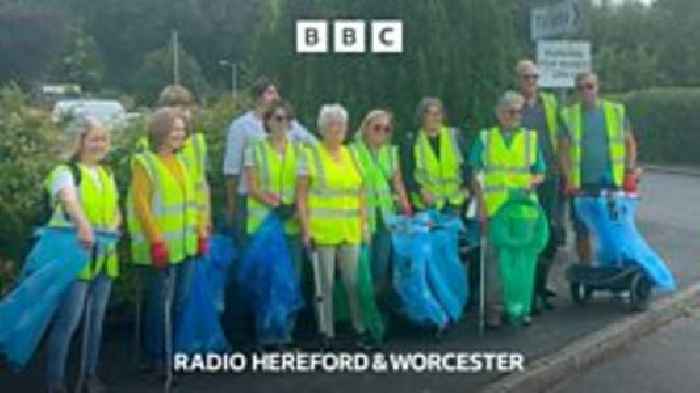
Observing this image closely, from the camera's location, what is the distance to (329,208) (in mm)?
8789

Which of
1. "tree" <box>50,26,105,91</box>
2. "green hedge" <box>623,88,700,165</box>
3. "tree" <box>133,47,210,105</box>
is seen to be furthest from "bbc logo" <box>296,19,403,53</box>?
"tree" <box>50,26,105,91</box>

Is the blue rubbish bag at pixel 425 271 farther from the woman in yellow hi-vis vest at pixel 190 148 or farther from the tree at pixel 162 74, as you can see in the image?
the tree at pixel 162 74

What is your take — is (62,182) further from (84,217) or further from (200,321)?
(200,321)

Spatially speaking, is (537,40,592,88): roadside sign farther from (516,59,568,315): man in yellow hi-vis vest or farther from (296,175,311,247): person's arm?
(296,175,311,247): person's arm

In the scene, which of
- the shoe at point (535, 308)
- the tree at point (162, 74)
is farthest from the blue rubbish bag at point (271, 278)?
the tree at point (162, 74)

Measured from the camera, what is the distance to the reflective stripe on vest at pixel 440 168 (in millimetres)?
9984

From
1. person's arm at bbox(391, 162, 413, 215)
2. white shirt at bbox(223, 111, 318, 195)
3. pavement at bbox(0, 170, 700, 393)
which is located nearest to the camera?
pavement at bbox(0, 170, 700, 393)

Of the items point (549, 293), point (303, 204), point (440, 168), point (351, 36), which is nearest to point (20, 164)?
point (303, 204)

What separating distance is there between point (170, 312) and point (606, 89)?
126 feet

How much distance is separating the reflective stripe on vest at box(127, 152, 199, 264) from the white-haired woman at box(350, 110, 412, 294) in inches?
64.0

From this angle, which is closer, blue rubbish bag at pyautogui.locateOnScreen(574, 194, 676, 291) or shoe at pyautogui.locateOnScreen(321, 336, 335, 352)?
shoe at pyautogui.locateOnScreen(321, 336, 335, 352)

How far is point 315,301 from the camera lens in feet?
29.5

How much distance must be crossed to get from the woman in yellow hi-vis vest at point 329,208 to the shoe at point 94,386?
5.57 ft

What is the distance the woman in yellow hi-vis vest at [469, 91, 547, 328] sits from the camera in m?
10.0
